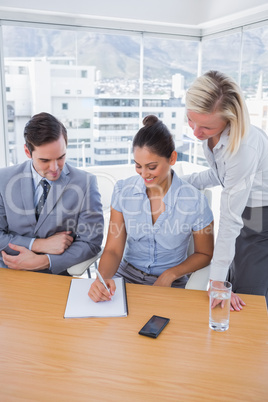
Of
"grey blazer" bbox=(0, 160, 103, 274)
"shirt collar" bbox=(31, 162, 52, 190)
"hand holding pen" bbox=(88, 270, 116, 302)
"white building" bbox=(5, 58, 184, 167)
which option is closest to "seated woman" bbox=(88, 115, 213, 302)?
"grey blazer" bbox=(0, 160, 103, 274)

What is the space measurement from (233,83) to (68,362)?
113 centimetres

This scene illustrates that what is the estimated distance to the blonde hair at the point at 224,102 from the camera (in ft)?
4.62

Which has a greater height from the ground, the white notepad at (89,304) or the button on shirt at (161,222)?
the button on shirt at (161,222)

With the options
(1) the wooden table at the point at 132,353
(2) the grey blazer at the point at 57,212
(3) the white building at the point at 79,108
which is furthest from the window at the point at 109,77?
(1) the wooden table at the point at 132,353

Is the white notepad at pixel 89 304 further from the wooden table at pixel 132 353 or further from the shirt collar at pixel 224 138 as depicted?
the shirt collar at pixel 224 138

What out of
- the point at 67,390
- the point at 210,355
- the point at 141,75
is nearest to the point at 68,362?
the point at 67,390

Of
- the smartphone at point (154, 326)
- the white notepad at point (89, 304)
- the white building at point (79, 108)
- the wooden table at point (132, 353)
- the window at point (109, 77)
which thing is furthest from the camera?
the white building at point (79, 108)

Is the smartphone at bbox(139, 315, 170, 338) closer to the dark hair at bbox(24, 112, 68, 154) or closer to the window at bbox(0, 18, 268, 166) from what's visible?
the dark hair at bbox(24, 112, 68, 154)

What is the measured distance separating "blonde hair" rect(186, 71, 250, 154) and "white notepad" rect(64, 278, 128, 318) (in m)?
0.70

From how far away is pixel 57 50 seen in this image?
373 centimetres

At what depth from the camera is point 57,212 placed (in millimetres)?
1862

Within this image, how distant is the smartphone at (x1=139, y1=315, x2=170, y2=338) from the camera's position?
1.14 m

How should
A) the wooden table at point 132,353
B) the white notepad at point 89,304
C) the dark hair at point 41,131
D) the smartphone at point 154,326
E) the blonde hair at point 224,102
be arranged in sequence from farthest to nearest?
the dark hair at point 41,131 → the blonde hair at point 224,102 → the white notepad at point 89,304 → the smartphone at point 154,326 → the wooden table at point 132,353

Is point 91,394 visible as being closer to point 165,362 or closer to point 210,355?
point 165,362
